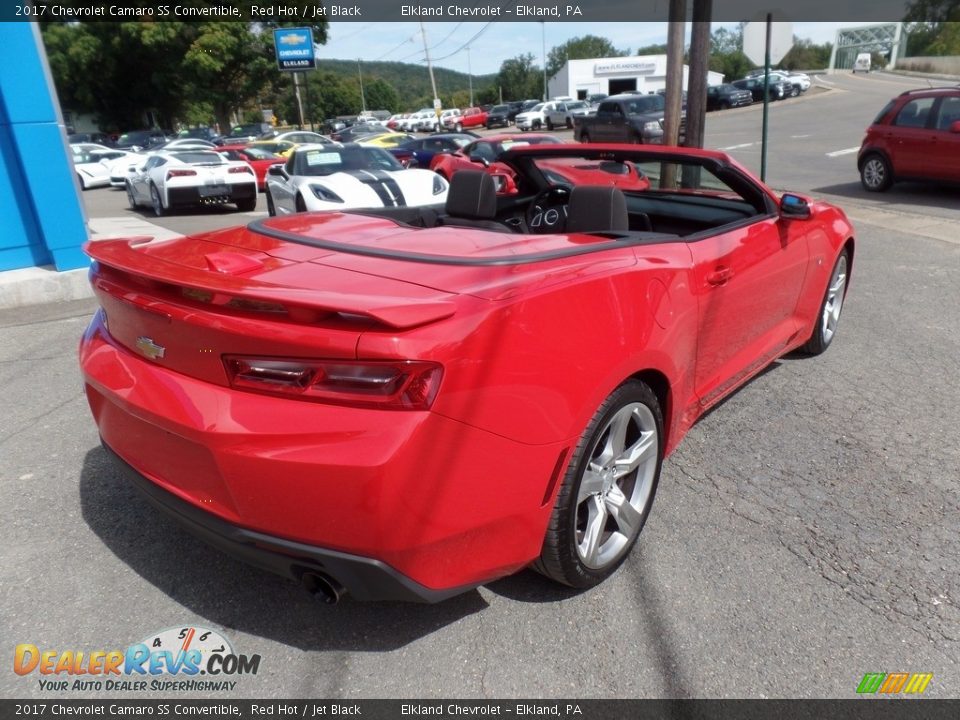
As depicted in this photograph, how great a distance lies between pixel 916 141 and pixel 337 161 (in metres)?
9.23

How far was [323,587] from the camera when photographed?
6.59ft

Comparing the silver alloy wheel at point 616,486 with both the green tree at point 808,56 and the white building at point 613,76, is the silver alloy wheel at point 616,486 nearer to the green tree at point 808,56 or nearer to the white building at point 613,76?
the white building at point 613,76

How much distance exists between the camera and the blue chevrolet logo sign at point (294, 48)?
135 ft

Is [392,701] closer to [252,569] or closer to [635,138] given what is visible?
[252,569]

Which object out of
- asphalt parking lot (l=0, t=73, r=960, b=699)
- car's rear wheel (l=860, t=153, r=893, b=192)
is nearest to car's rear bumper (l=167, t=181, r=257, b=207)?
asphalt parking lot (l=0, t=73, r=960, b=699)

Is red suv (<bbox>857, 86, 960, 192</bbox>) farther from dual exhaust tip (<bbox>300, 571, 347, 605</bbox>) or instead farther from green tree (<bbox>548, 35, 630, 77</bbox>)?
green tree (<bbox>548, 35, 630, 77</bbox>)

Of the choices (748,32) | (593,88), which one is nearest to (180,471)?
(748,32)

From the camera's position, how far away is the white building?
62188 mm

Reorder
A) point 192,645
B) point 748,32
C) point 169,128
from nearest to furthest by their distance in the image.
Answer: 1. point 192,645
2. point 748,32
3. point 169,128

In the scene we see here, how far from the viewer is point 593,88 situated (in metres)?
65.8

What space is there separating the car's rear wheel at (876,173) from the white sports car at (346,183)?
764 cm

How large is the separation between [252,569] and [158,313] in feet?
3.48

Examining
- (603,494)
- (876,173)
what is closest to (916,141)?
(876,173)

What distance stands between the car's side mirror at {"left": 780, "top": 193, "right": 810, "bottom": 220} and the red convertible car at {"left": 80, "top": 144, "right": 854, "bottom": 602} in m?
1.02
